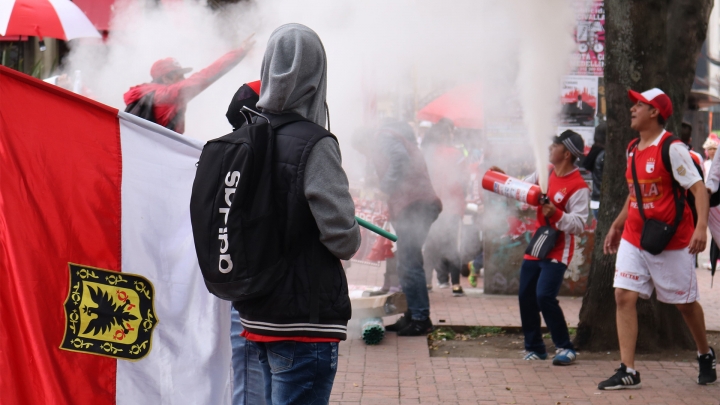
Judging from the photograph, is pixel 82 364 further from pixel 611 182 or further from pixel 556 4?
pixel 556 4

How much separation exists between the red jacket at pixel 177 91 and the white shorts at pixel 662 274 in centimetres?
274

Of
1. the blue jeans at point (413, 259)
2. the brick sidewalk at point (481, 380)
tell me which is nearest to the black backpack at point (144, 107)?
the brick sidewalk at point (481, 380)

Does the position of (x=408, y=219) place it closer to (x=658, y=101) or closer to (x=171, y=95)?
(x=658, y=101)

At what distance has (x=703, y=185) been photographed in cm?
502

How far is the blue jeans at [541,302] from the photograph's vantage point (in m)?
5.85

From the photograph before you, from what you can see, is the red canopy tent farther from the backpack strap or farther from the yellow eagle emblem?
the yellow eagle emblem

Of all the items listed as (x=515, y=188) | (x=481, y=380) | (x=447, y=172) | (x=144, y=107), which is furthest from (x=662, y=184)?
(x=447, y=172)

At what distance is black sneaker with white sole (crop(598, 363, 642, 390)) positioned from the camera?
5191mm

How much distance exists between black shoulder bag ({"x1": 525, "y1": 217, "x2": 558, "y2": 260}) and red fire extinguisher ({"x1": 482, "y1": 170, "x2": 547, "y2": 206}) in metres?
0.22

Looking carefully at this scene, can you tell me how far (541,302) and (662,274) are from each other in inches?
37.2

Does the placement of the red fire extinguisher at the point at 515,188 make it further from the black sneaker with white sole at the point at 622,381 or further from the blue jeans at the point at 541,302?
the black sneaker with white sole at the point at 622,381

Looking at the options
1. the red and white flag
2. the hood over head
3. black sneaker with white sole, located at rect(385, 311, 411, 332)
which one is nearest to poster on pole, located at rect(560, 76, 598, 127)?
black sneaker with white sole, located at rect(385, 311, 411, 332)

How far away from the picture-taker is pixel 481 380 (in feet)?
18.1

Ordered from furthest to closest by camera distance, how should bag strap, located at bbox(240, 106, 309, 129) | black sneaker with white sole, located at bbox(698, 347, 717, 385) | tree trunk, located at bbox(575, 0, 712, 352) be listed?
tree trunk, located at bbox(575, 0, 712, 352)
black sneaker with white sole, located at bbox(698, 347, 717, 385)
bag strap, located at bbox(240, 106, 309, 129)
